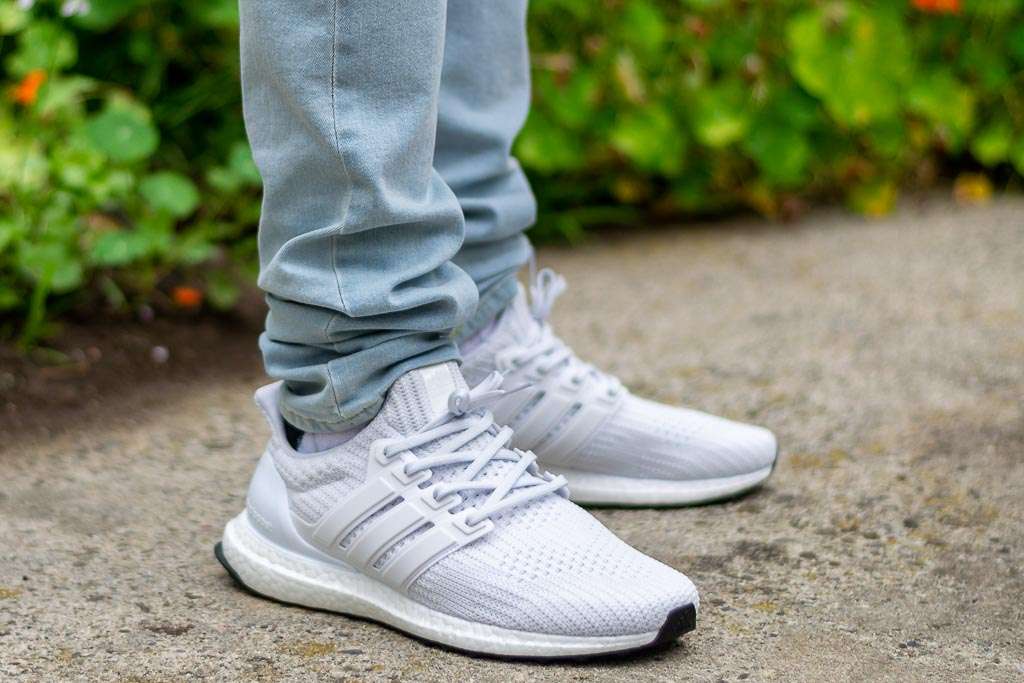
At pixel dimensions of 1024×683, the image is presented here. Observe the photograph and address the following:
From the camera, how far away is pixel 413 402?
100 cm

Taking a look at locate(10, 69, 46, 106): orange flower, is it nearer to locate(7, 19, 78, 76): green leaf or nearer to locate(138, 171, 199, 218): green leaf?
locate(7, 19, 78, 76): green leaf

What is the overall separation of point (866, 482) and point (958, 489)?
0.09 m

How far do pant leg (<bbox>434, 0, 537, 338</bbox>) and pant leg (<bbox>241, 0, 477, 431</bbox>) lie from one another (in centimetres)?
16

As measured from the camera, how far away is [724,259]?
7.52ft

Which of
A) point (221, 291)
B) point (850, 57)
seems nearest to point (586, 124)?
point (850, 57)

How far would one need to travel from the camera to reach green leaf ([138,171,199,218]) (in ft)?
5.65

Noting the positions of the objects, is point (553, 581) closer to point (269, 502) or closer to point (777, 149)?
point (269, 502)

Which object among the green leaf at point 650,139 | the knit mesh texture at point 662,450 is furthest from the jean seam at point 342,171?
the green leaf at point 650,139

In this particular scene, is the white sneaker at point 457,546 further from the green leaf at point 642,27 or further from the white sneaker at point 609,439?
the green leaf at point 642,27

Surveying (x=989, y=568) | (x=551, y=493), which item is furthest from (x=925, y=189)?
(x=551, y=493)

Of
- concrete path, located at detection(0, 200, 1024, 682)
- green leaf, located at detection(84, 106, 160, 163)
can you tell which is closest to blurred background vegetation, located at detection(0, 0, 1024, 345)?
green leaf, located at detection(84, 106, 160, 163)

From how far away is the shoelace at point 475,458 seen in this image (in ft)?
3.22

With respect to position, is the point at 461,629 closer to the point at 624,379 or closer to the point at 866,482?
the point at 866,482

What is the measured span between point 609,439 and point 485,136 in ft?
1.07
